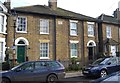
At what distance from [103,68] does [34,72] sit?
6.01 meters

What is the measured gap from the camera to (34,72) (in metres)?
15.9

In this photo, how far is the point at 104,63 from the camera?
20.0 m

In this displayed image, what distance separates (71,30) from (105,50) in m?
6.97

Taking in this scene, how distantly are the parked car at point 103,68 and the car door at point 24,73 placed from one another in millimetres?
5293

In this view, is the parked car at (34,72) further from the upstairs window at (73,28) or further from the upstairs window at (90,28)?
the upstairs window at (90,28)

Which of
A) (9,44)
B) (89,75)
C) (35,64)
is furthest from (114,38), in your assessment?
(35,64)

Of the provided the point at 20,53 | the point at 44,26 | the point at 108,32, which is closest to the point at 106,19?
the point at 108,32

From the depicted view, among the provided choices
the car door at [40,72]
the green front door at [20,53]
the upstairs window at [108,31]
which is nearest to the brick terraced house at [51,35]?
the green front door at [20,53]

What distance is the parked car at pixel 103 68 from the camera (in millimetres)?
19184

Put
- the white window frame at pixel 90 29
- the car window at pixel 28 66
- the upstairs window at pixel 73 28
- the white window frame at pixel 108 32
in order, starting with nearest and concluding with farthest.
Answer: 1. the car window at pixel 28 66
2. the upstairs window at pixel 73 28
3. the white window frame at pixel 90 29
4. the white window frame at pixel 108 32

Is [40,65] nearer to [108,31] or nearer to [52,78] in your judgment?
[52,78]

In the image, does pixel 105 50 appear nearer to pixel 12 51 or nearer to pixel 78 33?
pixel 78 33

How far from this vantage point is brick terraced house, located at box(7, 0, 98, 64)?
28.8 metres

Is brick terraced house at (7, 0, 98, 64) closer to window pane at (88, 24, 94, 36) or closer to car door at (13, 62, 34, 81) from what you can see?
window pane at (88, 24, 94, 36)
